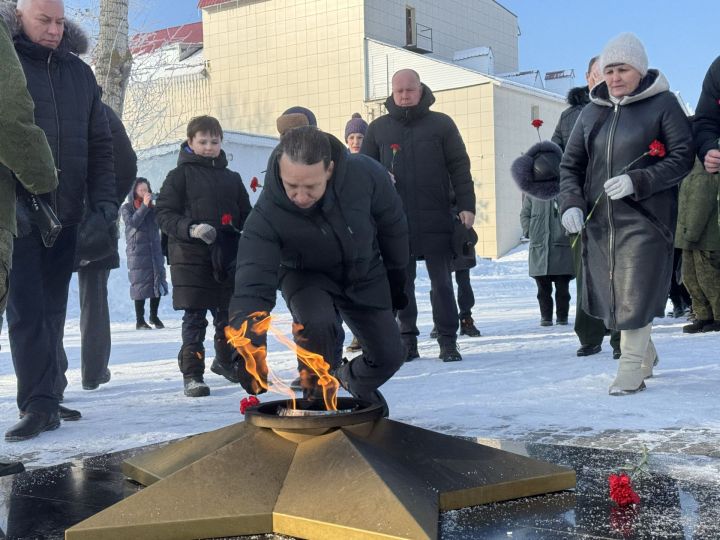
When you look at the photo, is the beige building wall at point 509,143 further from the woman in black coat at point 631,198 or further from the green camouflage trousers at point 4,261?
the green camouflage trousers at point 4,261

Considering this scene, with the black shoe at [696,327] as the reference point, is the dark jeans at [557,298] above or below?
above

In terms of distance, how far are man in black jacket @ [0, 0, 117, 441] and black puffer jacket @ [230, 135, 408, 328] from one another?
128 centimetres

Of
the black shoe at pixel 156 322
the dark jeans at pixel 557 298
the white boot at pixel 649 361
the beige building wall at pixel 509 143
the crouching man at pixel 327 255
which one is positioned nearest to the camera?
the crouching man at pixel 327 255

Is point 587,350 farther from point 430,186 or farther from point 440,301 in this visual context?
point 430,186

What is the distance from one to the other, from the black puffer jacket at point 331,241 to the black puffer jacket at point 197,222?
1901 millimetres

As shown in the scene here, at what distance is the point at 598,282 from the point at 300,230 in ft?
7.32

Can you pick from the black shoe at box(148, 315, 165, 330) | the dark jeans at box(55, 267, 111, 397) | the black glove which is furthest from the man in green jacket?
the black shoe at box(148, 315, 165, 330)

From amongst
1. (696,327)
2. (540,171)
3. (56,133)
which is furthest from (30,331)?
(696,327)

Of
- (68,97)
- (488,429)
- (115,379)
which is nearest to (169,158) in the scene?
(115,379)

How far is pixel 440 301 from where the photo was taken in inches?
275

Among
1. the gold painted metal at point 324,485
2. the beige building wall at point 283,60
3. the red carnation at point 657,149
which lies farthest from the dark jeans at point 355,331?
the beige building wall at point 283,60

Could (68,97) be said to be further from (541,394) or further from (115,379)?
(541,394)

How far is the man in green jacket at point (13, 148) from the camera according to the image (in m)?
3.88

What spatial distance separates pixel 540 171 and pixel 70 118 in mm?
3487
